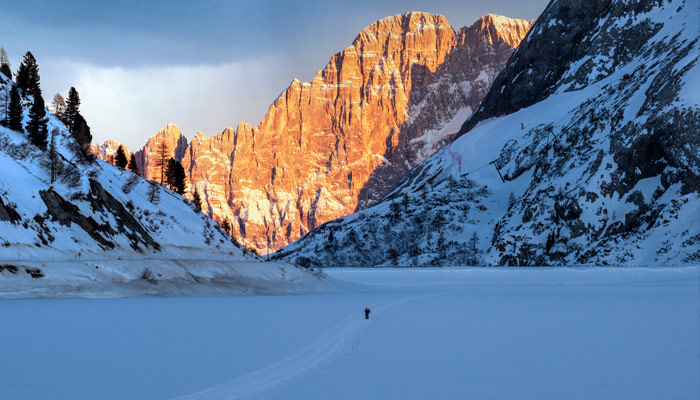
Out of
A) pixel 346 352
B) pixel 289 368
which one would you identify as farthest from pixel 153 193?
pixel 289 368

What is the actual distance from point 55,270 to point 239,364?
3324 centimetres

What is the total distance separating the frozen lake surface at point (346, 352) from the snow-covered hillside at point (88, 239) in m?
9.35

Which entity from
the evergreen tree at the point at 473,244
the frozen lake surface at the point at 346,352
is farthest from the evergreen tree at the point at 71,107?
the evergreen tree at the point at 473,244

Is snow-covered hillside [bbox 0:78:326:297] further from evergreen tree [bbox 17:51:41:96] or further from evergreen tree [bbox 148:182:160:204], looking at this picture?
evergreen tree [bbox 17:51:41:96]

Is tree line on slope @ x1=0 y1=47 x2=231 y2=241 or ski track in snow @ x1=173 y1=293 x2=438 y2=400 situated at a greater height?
Result: tree line on slope @ x1=0 y1=47 x2=231 y2=241

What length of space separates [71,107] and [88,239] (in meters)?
62.4

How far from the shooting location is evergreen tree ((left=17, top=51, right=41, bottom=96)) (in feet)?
314

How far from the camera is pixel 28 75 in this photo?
9731 cm

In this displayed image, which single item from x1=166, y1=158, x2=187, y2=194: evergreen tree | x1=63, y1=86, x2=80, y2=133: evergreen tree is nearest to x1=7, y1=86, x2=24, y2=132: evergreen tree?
x1=63, y1=86, x2=80, y2=133: evergreen tree

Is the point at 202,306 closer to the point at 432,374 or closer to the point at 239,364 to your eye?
the point at 239,364

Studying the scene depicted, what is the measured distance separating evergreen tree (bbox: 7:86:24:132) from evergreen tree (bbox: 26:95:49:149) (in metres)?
1.25

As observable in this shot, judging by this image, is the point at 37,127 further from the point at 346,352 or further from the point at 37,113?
the point at 346,352

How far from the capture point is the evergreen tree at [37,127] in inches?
2785

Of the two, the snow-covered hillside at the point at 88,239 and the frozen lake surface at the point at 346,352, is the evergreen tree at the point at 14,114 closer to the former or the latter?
the snow-covered hillside at the point at 88,239
